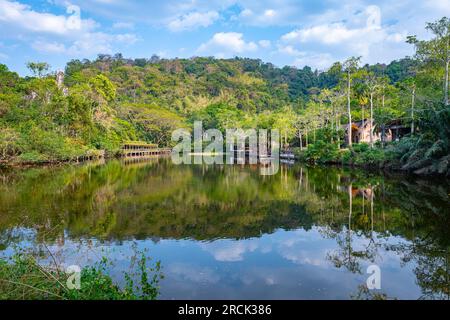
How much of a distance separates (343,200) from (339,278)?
8768 millimetres

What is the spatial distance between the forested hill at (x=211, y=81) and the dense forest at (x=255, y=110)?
50 cm

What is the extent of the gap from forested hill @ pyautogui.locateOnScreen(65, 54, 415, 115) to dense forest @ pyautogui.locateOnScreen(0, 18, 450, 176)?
50 cm

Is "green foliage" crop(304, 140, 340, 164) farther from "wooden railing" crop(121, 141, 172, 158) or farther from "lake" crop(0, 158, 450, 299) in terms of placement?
"wooden railing" crop(121, 141, 172, 158)

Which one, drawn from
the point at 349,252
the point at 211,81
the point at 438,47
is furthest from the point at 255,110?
the point at 349,252

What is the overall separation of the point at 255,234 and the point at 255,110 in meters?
78.8

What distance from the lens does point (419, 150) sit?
867 inches

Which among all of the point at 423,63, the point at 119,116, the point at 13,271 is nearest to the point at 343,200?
the point at 13,271

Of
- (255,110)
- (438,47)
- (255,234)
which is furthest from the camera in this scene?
(255,110)

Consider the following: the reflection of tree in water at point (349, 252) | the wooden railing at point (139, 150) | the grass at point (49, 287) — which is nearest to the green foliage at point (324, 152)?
the reflection of tree in water at point (349, 252)

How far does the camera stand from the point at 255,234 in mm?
11180

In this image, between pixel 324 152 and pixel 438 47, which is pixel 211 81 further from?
pixel 438 47

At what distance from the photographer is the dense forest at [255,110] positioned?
24250mm

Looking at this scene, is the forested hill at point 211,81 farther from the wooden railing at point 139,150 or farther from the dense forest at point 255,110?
the wooden railing at point 139,150
